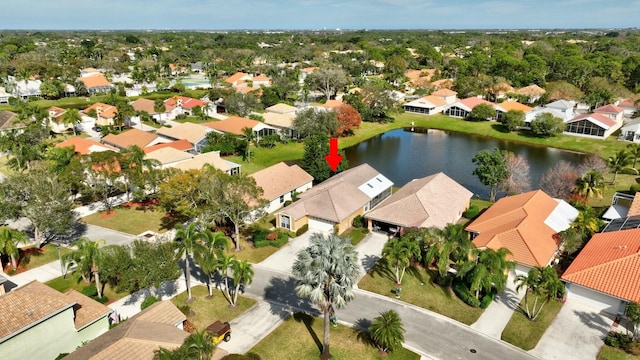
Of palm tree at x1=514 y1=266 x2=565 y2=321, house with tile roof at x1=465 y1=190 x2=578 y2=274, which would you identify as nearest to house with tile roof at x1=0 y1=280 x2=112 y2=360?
palm tree at x1=514 y1=266 x2=565 y2=321

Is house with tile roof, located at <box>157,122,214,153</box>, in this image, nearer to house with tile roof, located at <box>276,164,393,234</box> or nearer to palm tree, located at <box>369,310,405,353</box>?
house with tile roof, located at <box>276,164,393,234</box>

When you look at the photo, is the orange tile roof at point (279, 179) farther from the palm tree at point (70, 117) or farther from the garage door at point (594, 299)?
the palm tree at point (70, 117)

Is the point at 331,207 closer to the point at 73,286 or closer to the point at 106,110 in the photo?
the point at 73,286

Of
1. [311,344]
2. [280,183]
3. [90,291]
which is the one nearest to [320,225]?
[280,183]

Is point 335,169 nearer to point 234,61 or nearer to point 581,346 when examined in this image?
point 581,346

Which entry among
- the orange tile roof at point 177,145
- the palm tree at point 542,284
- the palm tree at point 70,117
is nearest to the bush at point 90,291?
the palm tree at point 542,284

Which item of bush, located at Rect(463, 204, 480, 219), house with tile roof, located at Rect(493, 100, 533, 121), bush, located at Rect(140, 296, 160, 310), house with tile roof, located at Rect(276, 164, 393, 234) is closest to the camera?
bush, located at Rect(140, 296, 160, 310)

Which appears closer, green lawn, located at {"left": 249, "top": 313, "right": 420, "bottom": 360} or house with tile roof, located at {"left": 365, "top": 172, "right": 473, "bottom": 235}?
green lawn, located at {"left": 249, "top": 313, "right": 420, "bottom": 360}
